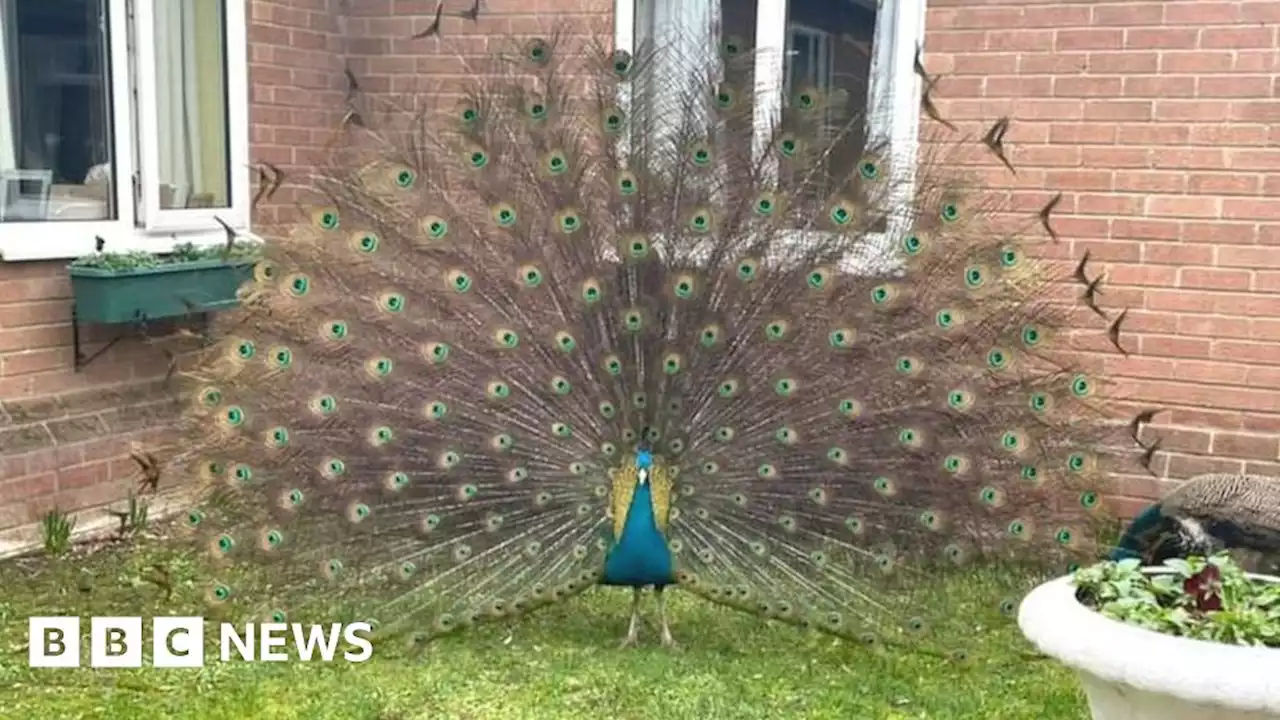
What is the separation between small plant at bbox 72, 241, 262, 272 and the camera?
17.9ft

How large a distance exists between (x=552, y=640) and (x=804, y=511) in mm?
909

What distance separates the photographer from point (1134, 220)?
541 centimetres

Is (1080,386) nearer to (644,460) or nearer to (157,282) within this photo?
(644,460)

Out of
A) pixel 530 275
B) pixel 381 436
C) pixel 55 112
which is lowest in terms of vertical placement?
pixel 381 436

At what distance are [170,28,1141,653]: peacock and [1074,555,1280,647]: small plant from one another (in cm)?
109


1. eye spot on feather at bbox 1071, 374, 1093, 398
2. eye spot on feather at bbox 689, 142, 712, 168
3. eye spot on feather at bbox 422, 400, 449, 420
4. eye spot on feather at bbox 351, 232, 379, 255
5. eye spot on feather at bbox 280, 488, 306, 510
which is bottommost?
eye spot on feather at bbox 280, 488, 306, 510

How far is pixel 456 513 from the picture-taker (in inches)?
163

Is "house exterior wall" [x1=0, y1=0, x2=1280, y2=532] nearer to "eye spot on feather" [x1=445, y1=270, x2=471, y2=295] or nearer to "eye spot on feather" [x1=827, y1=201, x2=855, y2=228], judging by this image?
"eye spot on feather" [x1=827, y1=201, x2=855, y2=228]

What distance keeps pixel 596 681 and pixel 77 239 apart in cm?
295

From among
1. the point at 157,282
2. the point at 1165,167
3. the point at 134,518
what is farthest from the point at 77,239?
the point at 1165,167

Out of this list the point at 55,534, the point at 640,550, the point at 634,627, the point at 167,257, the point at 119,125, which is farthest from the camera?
the point at 167,257

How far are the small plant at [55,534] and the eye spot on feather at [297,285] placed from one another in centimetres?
183

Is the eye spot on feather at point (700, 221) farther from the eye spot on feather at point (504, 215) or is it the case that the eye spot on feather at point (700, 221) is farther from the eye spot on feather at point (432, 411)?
the eye spot on feather at point (432, 411)

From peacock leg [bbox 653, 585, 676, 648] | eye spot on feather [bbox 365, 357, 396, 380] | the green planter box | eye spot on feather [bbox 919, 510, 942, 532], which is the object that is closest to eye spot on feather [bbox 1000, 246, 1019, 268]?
eye spot on feather [bbox 919, 510, 942, 532]
